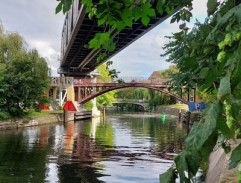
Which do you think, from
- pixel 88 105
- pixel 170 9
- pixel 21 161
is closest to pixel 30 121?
pixel 21 161

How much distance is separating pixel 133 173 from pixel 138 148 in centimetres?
484

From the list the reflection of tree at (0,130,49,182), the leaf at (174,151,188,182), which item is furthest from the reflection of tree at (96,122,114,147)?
the leaf at (174,151,188,182)

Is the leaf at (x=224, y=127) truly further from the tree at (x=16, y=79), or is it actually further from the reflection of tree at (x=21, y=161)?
the tree at (x=16, y=79)

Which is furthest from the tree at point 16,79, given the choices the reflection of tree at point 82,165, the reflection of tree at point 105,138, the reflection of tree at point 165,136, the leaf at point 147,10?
the leaf at point 147,10

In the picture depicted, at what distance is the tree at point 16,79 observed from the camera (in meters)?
20.6

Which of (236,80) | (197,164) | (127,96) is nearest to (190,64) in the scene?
(236,80)

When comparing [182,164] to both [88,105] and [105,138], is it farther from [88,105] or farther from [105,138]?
[88,105]

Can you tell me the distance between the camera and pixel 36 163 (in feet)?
31.2

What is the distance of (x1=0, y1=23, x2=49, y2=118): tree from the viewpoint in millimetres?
20625

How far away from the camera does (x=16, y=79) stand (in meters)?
20.7

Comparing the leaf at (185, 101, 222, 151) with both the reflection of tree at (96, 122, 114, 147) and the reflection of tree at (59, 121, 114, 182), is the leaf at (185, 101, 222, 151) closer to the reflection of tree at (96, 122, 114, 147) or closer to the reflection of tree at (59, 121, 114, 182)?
the reflection of tree at (59, 121, 114, 182)

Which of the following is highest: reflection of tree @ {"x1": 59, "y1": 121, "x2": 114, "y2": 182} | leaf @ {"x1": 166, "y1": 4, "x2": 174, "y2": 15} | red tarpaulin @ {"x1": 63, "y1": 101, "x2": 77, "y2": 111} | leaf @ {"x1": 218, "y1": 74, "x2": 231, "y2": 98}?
leaf @ {"x1": 166, "y1": 4, "x2": 174, "y2": 15}

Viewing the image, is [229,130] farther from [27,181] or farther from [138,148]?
[138,148]

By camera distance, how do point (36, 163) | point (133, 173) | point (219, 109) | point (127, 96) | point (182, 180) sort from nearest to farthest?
point (219, 109), point (182, 180), point (133, 173), point (36, 163), point (127, 96)
